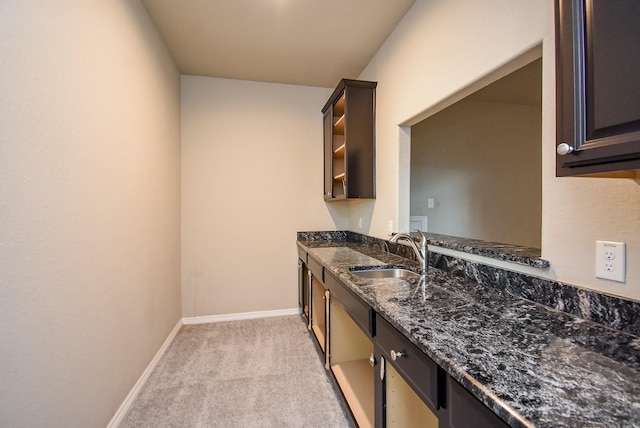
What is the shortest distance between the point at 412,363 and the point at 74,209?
5.00 feet

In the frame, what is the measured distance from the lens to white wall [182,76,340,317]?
10.3 ft

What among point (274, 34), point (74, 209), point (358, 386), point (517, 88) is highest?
point (274, 34)

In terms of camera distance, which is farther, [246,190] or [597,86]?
[246,190]

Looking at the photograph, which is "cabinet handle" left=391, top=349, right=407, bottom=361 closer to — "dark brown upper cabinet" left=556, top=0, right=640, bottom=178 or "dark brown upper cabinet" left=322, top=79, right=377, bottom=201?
"dark brown upper cabinet" left=556, top=0, right=640, bottom=178

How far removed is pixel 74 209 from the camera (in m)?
1.28

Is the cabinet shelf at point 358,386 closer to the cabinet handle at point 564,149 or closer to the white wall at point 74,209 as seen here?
the white wall at point 74,209

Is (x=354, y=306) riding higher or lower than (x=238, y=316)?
higher

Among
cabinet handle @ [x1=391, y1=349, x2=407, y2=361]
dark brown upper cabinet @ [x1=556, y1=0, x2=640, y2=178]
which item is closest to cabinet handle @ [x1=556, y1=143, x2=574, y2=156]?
dark brown upper cabinet @ [x1=556, y1=0, x2=640, y2=178]

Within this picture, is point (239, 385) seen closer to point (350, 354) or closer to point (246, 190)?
point (350, 354)

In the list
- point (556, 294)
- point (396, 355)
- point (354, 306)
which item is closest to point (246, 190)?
point (354, 306)

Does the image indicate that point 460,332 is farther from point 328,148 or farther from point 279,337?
point 328,148

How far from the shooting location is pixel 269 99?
3.32m

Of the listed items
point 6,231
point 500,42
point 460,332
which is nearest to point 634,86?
point 460,332

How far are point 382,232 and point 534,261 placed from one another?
1.49 m
